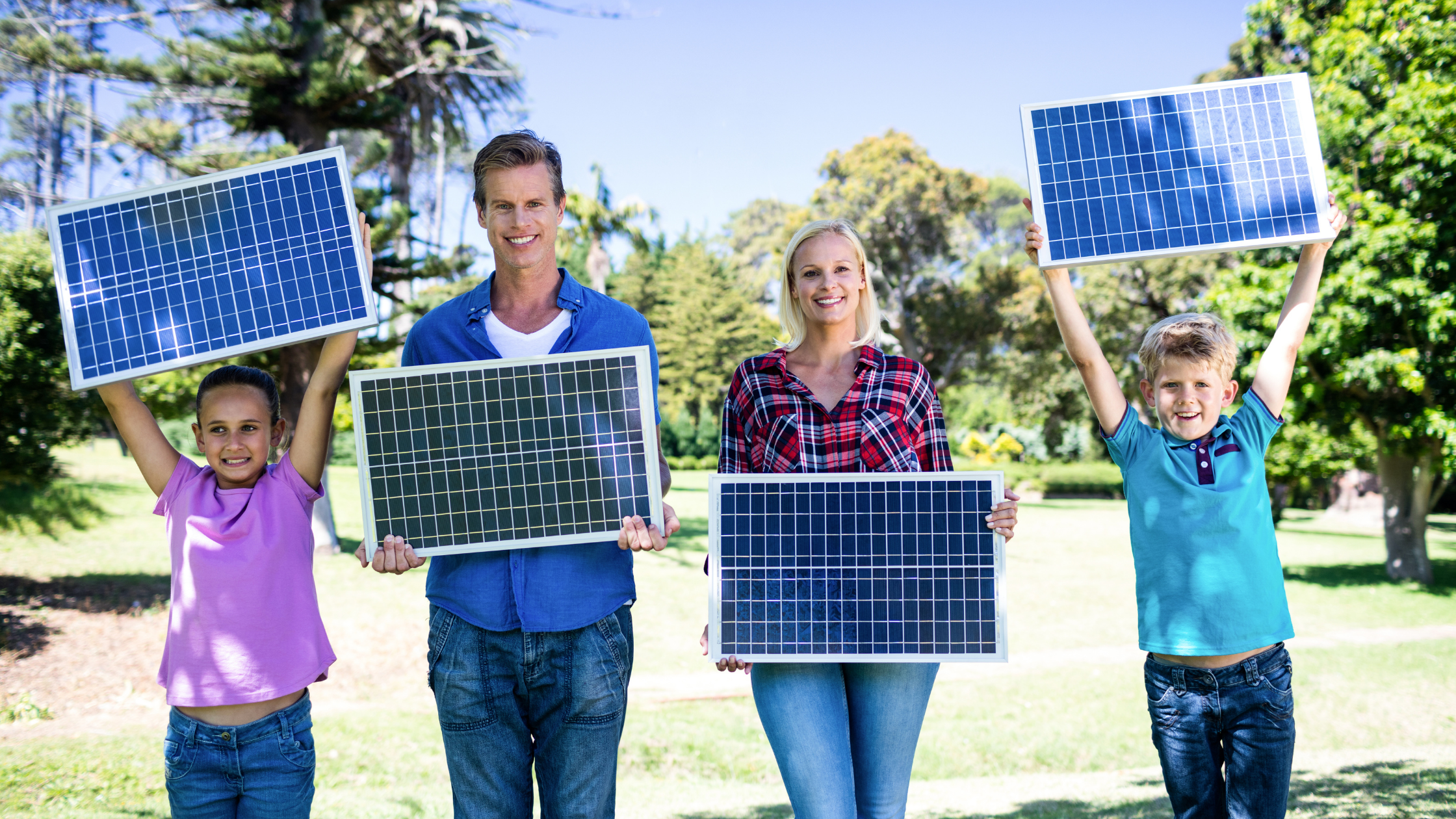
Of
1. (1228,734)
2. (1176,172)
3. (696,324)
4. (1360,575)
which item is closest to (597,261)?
(696,324)

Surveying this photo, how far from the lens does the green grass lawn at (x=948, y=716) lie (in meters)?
6.93

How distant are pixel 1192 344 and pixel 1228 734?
4.69ft

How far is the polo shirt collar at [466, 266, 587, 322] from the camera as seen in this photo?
3.54 m

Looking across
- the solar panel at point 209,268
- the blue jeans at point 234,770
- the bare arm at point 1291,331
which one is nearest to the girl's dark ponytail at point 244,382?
the solar panel at point 209,268

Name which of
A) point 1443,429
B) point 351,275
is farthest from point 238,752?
point 1443,429

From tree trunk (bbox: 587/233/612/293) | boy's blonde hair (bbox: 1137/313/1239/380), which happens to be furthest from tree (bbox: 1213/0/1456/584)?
tree trunk (bbox: 587/233/612/293)

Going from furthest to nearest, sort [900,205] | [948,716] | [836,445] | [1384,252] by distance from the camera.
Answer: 1. [900,205]
2. [1384,252]
3. [948,716]
4. [836,445]

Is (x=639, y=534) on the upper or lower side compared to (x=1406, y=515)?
upper

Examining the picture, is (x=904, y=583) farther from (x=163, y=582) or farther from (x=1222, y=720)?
(x=163, y=582)

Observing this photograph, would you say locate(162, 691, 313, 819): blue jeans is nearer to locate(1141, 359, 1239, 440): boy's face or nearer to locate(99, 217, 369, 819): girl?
locate(99, 217, 369, 819): girl

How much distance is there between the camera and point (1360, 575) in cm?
1909

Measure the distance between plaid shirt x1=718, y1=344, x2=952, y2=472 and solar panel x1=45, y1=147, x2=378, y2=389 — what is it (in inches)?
55.8

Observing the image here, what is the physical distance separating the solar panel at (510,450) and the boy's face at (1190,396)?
1.97m

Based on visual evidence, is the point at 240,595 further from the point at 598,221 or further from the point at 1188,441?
the point at 598,221
